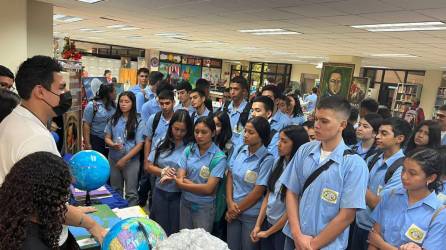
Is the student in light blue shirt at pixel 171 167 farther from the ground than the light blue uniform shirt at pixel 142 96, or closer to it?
closer to it

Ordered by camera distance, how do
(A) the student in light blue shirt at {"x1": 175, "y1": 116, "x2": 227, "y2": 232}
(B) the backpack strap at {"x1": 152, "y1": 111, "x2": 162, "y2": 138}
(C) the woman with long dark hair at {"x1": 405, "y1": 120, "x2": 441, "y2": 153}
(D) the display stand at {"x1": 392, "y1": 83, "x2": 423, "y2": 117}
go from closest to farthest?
1. (A) the student in light blue shirt at {"x1": 175, "y1": 116, "x2": 227, "y2": 232}
2. (C) the woman with long dark hair at {"x1": 405, "y1": 120, "x2": 441, "y2": 153}
3. (B) the backpack strap at {"x1": 152, "y1": 111, "x2": 162, "y2": 138}
4. (D) the display stand at {"x1": 392, "y1": 83, "x2": 423, "y2": 117}

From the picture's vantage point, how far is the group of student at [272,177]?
1843mm

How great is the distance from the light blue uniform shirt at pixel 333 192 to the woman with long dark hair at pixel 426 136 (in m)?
Result: 1.48

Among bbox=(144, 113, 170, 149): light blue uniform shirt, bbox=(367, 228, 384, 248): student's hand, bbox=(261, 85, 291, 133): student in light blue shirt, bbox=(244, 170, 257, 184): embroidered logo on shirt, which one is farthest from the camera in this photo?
bbox=(261, 85, 291, 133): student in light blue shirt

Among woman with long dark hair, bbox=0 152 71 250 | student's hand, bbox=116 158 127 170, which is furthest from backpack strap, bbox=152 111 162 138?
woman with long dark hair, bbox=0 152 71 250

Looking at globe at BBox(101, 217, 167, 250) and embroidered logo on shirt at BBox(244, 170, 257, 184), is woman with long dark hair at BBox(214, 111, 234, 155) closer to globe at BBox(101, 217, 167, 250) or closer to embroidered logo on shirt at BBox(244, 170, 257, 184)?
embroidered logo on shirt at BBox(244, 170, 257, 184)

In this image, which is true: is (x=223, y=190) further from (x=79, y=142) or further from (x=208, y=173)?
(x=79, y=142)

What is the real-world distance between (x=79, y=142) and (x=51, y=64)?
2.23 metres

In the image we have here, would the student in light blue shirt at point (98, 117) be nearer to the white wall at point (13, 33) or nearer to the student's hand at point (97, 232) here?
the white wall at point (13, 33)

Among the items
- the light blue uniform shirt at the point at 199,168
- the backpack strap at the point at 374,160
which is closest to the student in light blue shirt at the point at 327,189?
the light blue uniform shirt at the point at 199,168

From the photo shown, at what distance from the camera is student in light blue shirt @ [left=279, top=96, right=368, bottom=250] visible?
1.83m

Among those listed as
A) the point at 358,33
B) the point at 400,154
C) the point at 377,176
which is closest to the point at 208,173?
the point at 377,176

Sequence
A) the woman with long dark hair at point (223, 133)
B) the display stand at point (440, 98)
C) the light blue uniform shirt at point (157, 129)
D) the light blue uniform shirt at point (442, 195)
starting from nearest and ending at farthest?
the light blue uniform shirt at point (442, 195)
the woman with long dark hair at point (223, 133)
the light blue uniform shirt at point (157, 129)
the display stand at point (440, 98)

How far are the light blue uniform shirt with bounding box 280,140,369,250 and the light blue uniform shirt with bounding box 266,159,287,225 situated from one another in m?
0.28
